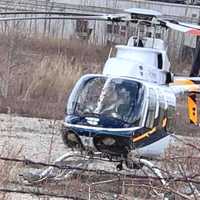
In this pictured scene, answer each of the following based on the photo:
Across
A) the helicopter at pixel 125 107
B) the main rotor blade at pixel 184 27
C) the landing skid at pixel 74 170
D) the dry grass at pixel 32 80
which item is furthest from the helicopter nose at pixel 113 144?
the dry grass at pixel 32 80

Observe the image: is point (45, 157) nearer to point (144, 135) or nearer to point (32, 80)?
point (144, 135)

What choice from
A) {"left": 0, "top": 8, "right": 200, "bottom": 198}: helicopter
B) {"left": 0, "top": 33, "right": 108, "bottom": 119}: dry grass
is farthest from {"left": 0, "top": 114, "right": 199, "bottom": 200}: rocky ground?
{"left": 0, "top": 33, "right": 108, "bottom": 119}: dry grass

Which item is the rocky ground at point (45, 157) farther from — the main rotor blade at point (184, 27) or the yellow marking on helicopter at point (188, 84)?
the main rotor blade at point (184, 27)

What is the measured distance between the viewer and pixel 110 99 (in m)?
10.3

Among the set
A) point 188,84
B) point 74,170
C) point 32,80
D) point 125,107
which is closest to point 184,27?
point 125,107

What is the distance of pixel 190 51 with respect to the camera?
30703 millimetres

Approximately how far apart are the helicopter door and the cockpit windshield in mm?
175

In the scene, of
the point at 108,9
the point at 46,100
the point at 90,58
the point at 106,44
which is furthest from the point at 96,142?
the point at 108,9

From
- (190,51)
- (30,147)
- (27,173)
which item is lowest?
(190,51)

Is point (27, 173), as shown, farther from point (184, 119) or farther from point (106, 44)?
point (106, 44)

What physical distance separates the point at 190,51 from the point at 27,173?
70.1 ft

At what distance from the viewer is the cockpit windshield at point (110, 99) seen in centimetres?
1021

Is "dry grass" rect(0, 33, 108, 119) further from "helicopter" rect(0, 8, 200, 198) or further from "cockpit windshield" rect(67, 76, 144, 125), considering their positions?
"cockpit windshield" rect(67, 76, 144, 125)

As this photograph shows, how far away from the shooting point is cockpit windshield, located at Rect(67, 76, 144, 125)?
10211 mm
